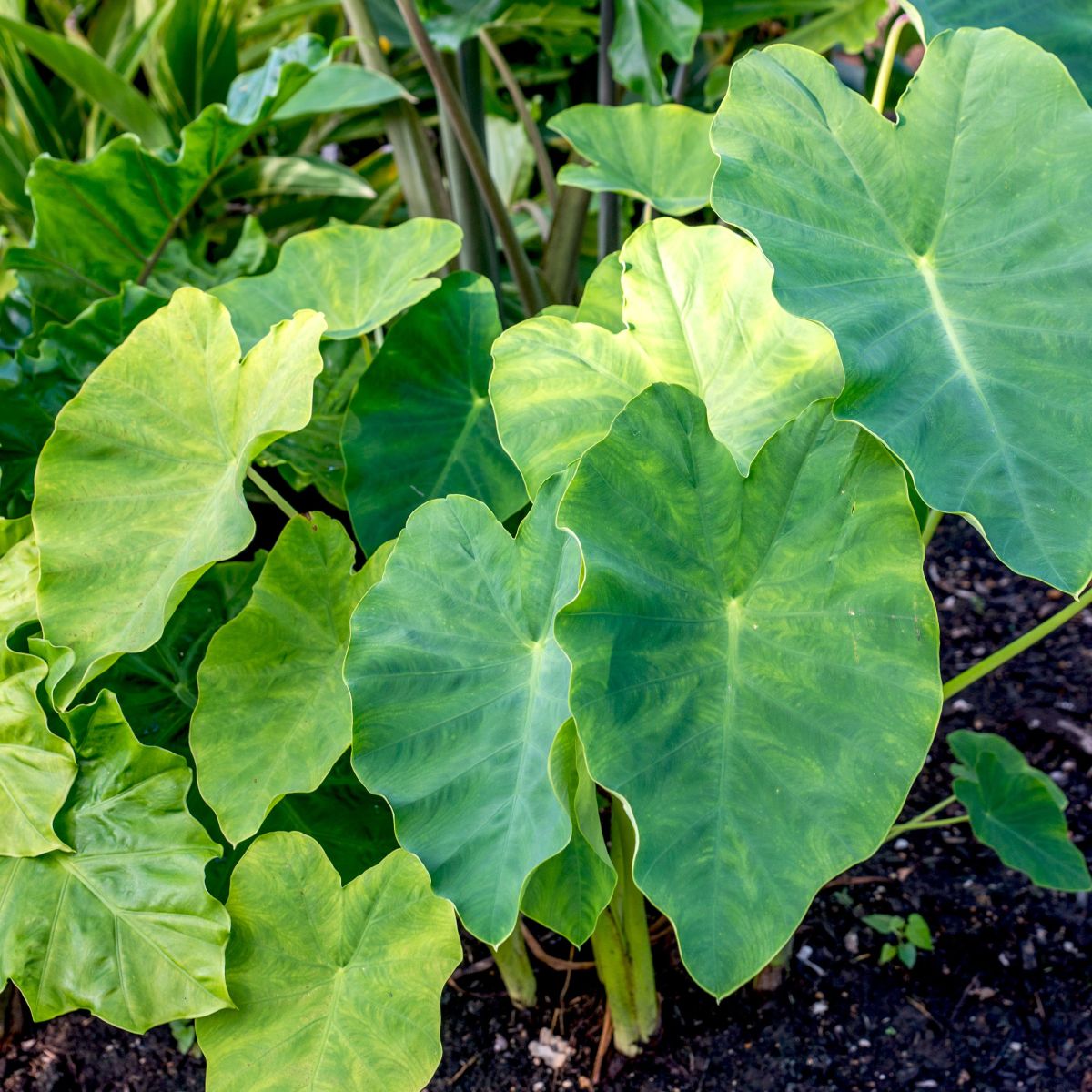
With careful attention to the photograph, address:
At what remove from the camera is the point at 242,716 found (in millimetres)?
968

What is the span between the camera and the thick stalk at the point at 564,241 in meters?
1.62

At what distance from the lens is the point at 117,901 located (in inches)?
35.0

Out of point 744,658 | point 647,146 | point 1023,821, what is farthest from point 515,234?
point 1023,821

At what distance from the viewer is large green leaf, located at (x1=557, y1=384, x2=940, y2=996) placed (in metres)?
0.71

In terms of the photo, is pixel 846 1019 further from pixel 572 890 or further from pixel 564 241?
pixel 564 241

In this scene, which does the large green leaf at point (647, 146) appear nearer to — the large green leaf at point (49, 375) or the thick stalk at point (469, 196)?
the thick stalk at point (469, 196)

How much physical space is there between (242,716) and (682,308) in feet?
1.79

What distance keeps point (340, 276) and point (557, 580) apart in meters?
0.55

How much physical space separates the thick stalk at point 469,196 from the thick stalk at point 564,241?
9 cm

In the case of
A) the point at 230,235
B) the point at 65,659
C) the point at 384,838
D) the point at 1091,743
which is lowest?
the point at 1091,743

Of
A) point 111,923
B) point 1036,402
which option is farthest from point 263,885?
point 1036,402

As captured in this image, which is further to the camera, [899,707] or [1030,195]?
[1030,195]

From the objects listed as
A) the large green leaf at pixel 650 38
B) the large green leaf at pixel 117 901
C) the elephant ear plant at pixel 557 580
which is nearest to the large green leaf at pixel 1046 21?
the elephant ear plant at pixel 557 580

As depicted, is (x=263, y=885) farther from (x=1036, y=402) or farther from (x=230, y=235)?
(x=230, y=235)
